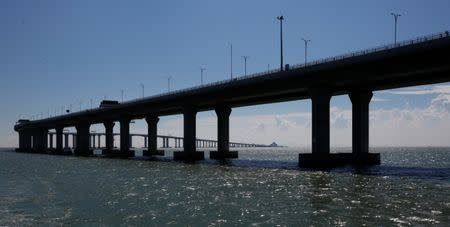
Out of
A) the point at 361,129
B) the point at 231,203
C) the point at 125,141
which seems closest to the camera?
the point at 231,203

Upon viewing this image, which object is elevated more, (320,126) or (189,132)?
(320,126)

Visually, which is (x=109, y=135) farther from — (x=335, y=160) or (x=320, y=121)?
(x=320, y=121)

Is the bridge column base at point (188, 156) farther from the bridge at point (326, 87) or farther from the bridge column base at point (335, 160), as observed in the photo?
the bridge column base at point (335, 160)

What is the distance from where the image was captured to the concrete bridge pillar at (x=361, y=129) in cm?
8624

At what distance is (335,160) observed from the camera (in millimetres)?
82562

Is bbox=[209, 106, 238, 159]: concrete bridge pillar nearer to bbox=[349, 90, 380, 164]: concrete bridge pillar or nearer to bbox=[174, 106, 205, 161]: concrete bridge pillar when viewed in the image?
bbox=[174, 106, 205, 161]: concrete bridge pillar

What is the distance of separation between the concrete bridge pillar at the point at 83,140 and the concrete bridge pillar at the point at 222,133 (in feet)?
212

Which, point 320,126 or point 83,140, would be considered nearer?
point 320,126

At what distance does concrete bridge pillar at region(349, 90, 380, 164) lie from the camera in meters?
86.2

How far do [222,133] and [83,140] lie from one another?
72.8 m

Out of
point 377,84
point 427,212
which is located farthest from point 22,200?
point 377,84

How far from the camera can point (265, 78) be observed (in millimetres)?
84250

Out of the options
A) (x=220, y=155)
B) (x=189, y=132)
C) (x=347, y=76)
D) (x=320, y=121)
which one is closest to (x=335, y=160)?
(x=320, y=121)

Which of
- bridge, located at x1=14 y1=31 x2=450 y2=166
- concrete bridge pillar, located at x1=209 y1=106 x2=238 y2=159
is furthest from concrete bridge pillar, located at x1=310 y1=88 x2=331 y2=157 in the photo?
concrete bridge pillar, located at x1=209 y1=106 x2=238 y2=159
